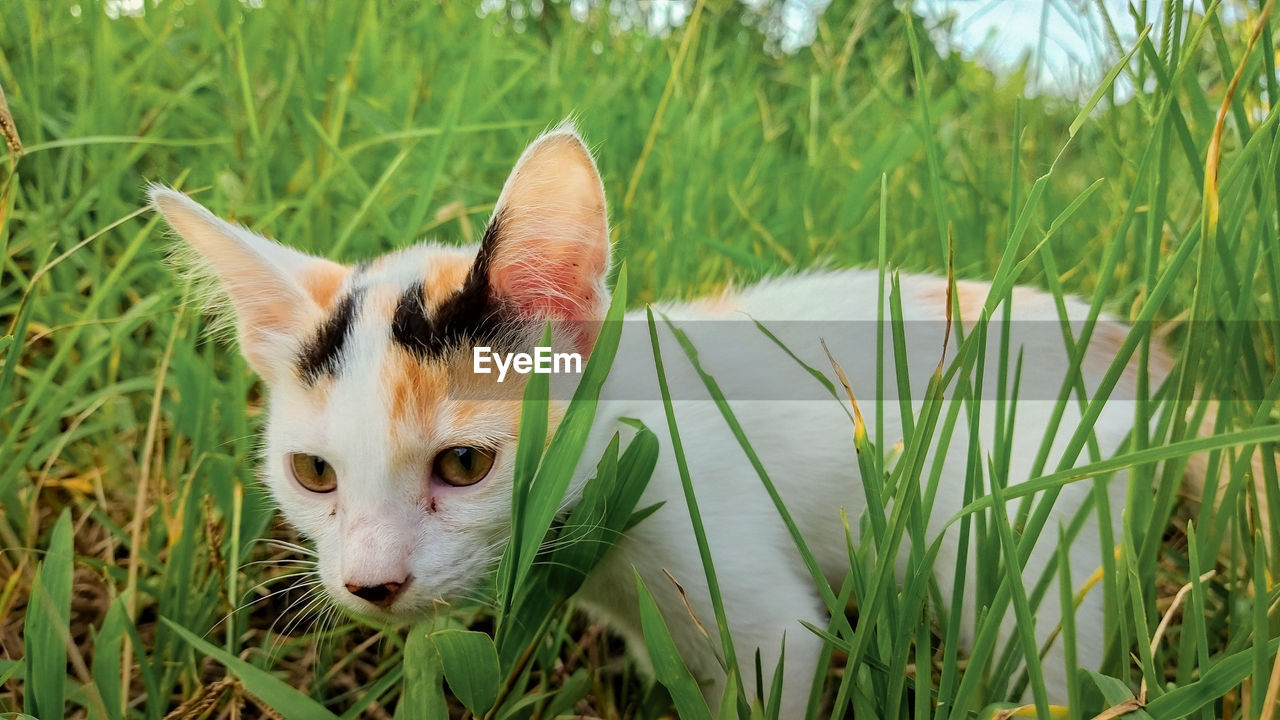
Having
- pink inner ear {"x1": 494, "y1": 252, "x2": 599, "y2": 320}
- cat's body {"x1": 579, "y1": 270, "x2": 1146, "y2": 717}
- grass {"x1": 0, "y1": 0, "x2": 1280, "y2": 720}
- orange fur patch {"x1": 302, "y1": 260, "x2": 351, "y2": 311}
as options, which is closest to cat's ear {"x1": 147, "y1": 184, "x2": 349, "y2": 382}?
orange fur patch {"x1": 302, "y1": 260, "x2": 351, "y2": 311}

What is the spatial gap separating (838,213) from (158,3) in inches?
62.8

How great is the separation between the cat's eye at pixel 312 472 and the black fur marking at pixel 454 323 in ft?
0.52

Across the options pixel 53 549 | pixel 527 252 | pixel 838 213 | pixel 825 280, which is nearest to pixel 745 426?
pixel 825 280

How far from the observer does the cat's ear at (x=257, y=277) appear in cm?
88

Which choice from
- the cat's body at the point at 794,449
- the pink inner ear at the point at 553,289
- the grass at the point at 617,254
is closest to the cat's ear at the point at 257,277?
the grass at the point at 617,254

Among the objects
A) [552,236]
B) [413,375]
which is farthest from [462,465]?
[552,236]

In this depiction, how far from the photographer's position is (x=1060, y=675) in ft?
3.11

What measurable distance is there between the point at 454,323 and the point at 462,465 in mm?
149

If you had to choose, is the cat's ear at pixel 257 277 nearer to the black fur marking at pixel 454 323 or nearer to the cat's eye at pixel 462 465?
the black fur marking at pixel 454 323

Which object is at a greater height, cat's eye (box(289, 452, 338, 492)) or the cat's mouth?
cat's eye (box(289, 452, 338, 492))

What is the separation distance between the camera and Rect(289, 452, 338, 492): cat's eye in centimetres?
87

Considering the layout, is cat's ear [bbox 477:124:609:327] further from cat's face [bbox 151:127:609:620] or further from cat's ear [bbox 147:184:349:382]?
cat's ear [bbox 147:184:349:382]

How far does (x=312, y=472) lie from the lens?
2.89 ft

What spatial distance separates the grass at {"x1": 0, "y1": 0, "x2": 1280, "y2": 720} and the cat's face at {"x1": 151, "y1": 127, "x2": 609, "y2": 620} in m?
0.08
